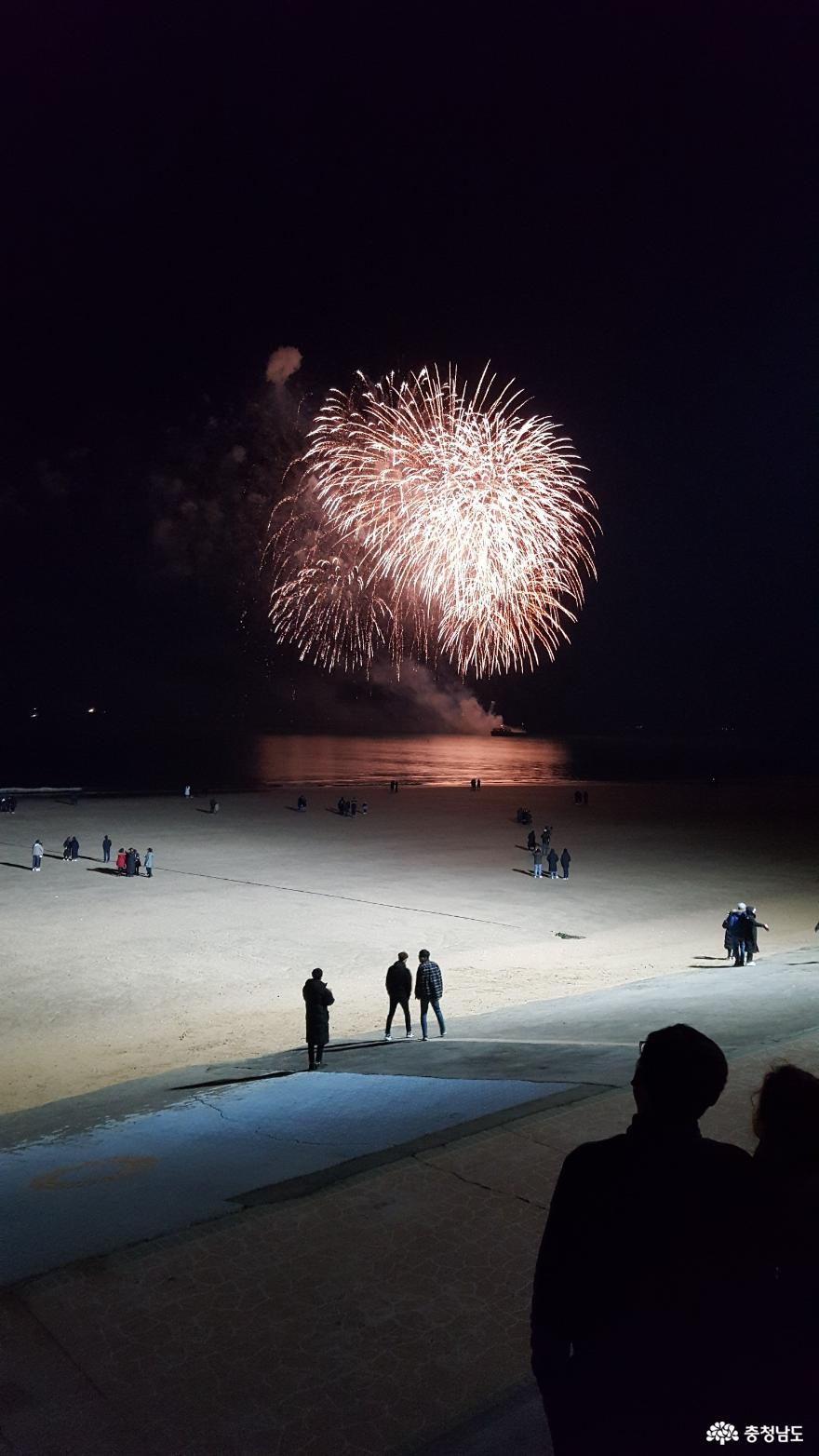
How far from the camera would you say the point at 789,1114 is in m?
2.29

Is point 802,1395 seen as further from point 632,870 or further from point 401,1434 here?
point 632,870

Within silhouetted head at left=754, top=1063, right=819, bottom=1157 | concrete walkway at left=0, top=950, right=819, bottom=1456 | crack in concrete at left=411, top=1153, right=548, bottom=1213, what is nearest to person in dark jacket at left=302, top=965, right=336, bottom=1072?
concrete walkway at left=0, top=950, right=819, bottom=1456

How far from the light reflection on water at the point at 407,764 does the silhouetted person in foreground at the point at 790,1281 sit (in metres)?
59.5

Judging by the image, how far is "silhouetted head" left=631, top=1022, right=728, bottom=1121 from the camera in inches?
84.5

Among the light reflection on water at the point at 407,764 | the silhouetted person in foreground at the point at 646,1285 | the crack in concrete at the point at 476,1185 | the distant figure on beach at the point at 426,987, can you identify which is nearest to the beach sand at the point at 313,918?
the distant figure on beach at the point at 426,987

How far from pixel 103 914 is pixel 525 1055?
52.2 ft

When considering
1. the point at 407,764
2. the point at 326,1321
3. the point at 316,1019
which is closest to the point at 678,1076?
the point at 326,1321

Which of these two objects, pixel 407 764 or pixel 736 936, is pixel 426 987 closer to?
pixel 736 936

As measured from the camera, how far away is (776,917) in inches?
910

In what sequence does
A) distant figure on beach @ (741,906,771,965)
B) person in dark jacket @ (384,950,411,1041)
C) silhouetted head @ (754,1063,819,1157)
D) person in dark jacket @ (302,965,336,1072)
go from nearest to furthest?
1. silhouetted head @ (754,1063,819,1157)
2. person in dark jacket @ (302,965,336,1072)
3. person in dark jacket @ (384,950,411,1041)
4. distant figure on beach @ (741,906,771,965)

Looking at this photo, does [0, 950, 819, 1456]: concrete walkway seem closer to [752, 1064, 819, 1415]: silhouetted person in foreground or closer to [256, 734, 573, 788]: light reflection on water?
[752, 1064, 819, 1415]: silhouetted person in foreground

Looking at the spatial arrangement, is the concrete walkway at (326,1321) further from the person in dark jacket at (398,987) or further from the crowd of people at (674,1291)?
the person in dark jacket at (398,987)

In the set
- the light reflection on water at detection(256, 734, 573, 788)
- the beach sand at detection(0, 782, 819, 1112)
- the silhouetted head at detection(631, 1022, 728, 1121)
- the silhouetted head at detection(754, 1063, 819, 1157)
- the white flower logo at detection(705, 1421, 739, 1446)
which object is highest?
the light reflection on water at detection(256, 734, 573, 788)

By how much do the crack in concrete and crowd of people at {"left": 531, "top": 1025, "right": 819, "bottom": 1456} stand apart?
3178 millimetres
